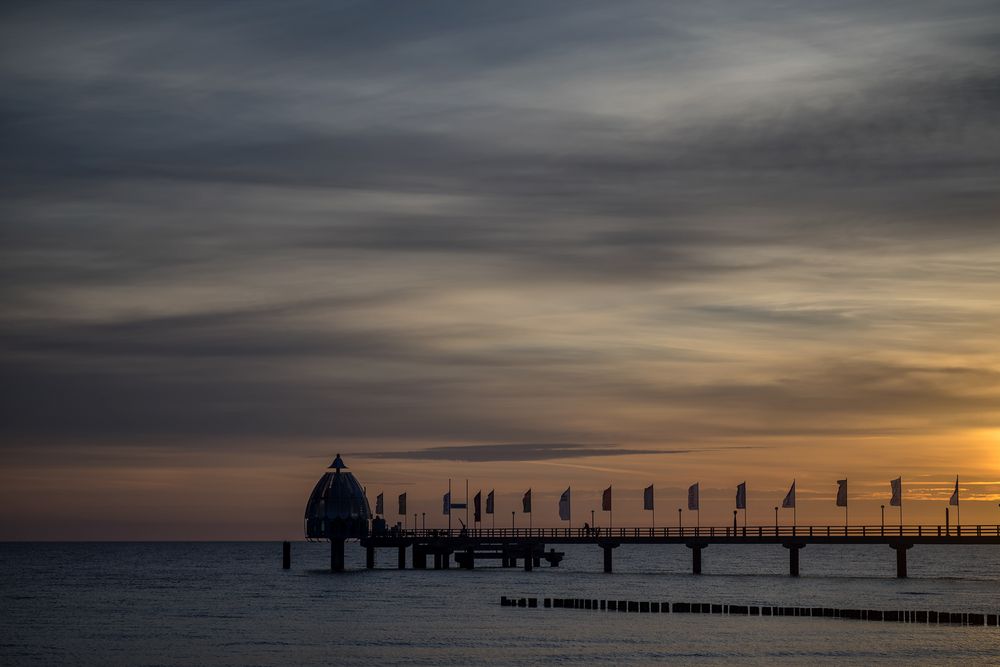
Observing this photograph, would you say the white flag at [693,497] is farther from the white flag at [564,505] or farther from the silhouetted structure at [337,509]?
the silhouetted structure at [337,509]

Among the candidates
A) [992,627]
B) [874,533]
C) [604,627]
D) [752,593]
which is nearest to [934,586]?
[874,533]

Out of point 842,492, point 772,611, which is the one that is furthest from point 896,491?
point 772,611

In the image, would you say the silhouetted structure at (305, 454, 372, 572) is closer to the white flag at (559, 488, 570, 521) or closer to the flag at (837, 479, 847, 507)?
the white flag at (559, 488, 570, 521)

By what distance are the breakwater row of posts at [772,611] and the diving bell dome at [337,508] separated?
41868 mm

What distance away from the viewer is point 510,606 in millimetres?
85438

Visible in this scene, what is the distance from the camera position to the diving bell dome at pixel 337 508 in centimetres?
12775

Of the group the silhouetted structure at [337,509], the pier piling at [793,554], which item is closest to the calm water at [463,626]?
the pier piling at [793,554]

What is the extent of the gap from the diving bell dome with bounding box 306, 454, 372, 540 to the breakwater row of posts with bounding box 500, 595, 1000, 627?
41.9m

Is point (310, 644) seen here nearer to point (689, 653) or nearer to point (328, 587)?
point (689, 653)

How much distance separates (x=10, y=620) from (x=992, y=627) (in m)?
56.1

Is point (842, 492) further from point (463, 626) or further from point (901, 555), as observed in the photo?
point (463, 626)

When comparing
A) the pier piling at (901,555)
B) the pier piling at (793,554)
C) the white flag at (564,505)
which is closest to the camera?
the pier piling at (901,555)

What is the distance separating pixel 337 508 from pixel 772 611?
58213 mm

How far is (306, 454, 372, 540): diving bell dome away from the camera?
128 m
